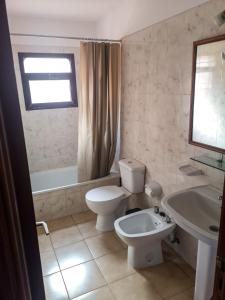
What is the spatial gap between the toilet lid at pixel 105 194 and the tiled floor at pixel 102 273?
44cm

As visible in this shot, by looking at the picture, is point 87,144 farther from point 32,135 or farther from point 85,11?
point 85,11

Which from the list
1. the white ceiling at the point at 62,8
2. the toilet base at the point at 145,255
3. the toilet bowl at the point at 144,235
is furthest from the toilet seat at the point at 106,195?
the white ceiling at the point at 62,8

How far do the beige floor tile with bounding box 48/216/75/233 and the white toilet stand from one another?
1.27ft

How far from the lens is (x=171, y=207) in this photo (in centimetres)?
160

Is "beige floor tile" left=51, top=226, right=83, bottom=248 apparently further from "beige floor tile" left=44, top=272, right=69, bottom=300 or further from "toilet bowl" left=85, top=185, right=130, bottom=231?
"beige floor tile" left=44, top=272, right=69, bottom=300

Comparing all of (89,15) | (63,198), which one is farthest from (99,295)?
(89,15)

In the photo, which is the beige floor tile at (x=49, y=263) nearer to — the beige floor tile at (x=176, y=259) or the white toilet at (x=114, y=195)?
the white toilet at (x=114, y=195)

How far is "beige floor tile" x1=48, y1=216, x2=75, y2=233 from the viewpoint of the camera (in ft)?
9.07

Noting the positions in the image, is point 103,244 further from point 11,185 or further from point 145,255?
point 11,185

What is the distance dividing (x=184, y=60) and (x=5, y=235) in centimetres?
181

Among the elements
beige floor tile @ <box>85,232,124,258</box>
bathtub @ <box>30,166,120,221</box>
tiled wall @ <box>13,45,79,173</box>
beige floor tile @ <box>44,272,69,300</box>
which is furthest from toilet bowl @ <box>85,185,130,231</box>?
tiled wall @ <box>13,45,79,173</box>

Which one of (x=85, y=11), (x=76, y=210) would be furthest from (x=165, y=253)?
(x=85, y=11)

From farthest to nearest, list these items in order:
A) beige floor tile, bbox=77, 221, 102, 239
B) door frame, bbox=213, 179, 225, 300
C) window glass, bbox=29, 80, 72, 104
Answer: window glass, bbox=29, 80, 72, 104 < beige floor tile, bbox=77, 221, 102, 239 < door frame, bbox=213, 179, 225, 300

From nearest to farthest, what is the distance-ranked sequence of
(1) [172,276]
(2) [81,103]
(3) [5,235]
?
(3) [5,235]
(1) [172,276]
(2) [81,103]
